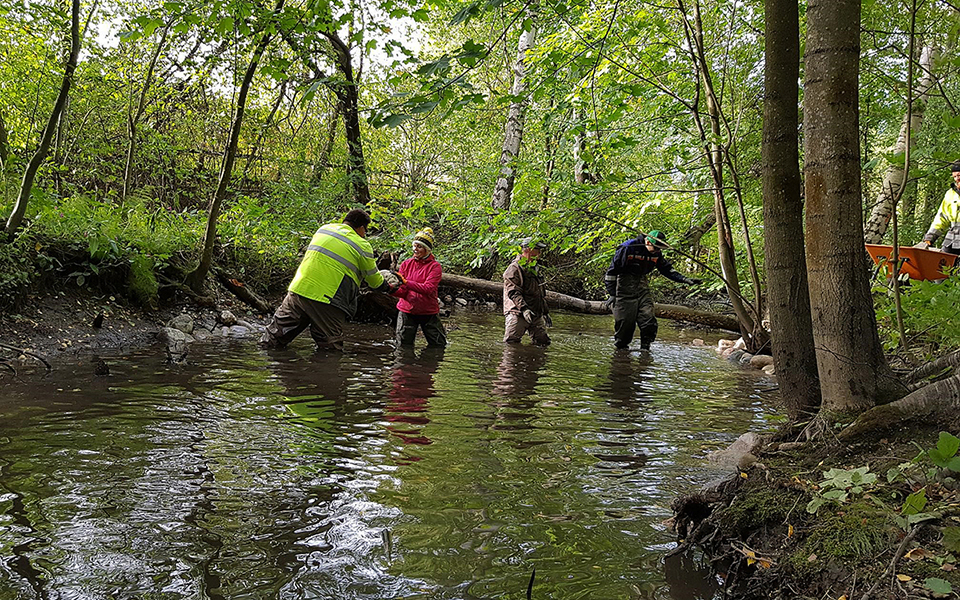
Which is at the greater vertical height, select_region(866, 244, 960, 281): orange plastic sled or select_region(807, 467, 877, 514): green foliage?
select_region(866, 244, 960, 281): orange plastic sled

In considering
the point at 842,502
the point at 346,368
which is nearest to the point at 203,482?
the point at 842,502

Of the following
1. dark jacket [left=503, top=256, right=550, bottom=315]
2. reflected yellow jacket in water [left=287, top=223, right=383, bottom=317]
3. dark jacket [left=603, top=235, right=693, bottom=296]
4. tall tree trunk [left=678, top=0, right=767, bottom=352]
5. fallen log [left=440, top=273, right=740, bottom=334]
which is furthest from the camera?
→ fallen log [left=440, top=273, right=740, bottom=334]

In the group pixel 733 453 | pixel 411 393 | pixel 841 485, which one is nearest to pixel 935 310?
pixel 733 453

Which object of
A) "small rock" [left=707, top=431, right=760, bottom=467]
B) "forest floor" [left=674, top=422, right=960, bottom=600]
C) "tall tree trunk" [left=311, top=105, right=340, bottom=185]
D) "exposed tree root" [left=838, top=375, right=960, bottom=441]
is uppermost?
"tall tree trunk" [left=311, top=105, right=340, bottom=185]

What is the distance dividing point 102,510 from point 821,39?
4228mm

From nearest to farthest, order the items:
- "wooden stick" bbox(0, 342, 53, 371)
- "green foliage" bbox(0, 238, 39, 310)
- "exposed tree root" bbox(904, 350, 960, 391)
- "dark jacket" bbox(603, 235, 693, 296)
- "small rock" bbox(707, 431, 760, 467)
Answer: "exposed tree root" bbox(904, 350, 960, 391), "small rock" bbox(707, 431, 760, 467), "wooden stick" bbox(0, 342, 53, 371), "green foliage" bbox(0, 238, 39, 310), "dark jacket" bbox(603, 235, 693, 296)

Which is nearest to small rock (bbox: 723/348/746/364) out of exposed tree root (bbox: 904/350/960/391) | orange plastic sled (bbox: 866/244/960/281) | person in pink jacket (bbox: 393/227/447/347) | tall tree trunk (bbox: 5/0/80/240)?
orange plastic sled (bbox: 866/244/960/281)

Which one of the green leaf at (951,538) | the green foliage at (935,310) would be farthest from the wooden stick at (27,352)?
the green foliage at (935,310)

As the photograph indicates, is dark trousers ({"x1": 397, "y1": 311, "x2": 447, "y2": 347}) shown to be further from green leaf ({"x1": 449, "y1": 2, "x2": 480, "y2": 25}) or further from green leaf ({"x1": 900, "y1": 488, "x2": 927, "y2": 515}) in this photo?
green leaf ({"x1": 900, "y1": 488, "x2": 927, "y2": 515})

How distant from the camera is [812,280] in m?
3.00

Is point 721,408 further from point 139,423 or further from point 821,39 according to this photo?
point 139,423

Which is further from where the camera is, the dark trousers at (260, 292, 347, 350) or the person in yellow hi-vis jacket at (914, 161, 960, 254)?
the dark trousers at (260, 292, 347, 350)

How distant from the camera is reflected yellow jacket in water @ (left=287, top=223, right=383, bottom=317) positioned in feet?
26.9

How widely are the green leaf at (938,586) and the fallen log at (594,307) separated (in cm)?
1071
